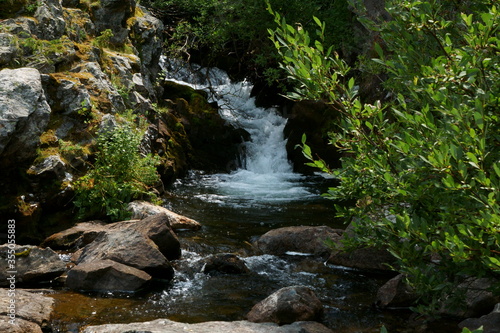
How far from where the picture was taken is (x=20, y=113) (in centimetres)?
888

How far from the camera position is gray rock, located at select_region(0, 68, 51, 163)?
875cm

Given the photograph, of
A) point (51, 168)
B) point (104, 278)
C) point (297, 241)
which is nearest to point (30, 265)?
point (104, 278)

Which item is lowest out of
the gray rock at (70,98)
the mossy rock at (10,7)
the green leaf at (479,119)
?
the green leaf at (479,119)

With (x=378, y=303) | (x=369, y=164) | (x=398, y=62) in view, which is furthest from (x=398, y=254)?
(x=378, y=303)

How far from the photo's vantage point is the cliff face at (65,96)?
30.3 ft

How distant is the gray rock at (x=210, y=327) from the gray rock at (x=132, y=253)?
79.4 inches

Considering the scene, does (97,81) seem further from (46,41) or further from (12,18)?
(12,18)

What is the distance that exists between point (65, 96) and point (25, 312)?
6.39 m

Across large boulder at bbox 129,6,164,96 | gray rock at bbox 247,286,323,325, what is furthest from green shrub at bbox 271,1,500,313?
large boulder at bbox 129,6,164,96

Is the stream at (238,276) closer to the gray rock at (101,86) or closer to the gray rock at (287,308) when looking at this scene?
the gray rock at (287,308)

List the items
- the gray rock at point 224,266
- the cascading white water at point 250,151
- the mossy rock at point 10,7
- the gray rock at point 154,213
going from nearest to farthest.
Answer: the gray rock at point 224,266, the gray rock at point 154,213, the mossy rock at point 10,7, the cascading white water at point 250,151

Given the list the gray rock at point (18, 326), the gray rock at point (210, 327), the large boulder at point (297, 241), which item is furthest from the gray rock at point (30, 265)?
the large boulder at point (297, 241)

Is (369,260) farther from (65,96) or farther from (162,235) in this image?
(65,96)

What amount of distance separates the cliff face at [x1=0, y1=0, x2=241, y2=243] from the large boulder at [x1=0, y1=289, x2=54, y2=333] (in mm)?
3180
